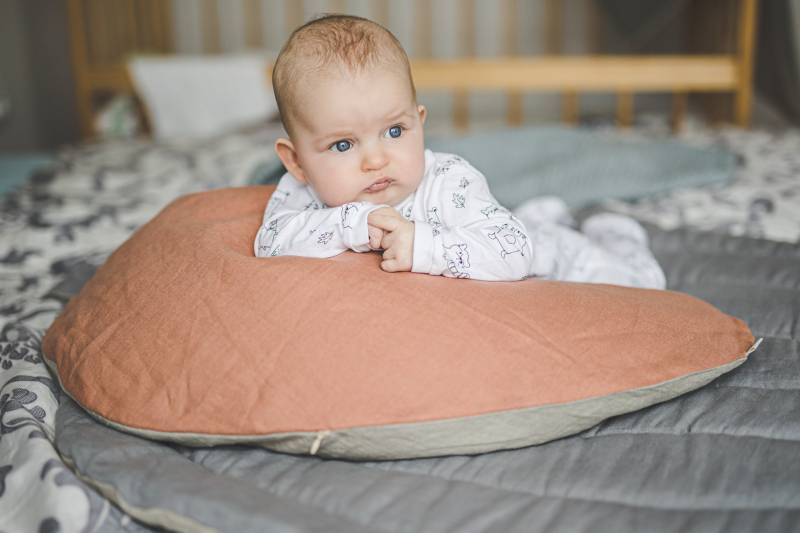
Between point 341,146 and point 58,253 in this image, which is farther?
point 58,253

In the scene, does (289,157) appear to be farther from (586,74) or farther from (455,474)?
(586,74)

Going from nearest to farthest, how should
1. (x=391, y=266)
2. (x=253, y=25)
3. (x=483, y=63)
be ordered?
1. (x=391, y=266)
2. (x=483, y=63)
3. (x=253, y=25)

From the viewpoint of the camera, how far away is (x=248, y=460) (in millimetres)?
679

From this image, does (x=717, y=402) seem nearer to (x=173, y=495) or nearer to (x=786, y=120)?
(x=173, y=495)

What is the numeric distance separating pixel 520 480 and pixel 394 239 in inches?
10.8

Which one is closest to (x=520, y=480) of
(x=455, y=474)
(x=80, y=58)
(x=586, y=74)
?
(x=455, y=474)

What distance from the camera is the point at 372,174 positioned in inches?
32.9

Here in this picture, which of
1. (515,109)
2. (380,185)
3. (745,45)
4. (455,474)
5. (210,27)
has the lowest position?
(455,474)

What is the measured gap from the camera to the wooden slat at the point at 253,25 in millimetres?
3367

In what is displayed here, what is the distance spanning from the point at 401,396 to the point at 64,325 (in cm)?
43

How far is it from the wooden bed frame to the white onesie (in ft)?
5.18

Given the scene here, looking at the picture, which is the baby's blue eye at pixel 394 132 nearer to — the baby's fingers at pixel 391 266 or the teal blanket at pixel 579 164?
the baby's fingers at pixel 391 266

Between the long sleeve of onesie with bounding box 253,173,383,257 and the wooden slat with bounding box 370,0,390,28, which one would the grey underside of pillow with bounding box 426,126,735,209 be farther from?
the wooden slat with bounding box 370,0,390,28

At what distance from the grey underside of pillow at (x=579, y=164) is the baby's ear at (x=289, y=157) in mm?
699
